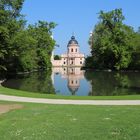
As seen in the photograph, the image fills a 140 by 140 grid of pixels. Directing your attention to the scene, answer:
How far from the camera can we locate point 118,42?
102000mm

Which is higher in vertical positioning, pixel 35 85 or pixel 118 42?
pixel 118 42

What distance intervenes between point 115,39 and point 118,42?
113 centimetres

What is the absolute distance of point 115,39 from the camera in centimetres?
10175

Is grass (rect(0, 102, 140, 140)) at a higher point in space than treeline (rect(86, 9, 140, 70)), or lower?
lower

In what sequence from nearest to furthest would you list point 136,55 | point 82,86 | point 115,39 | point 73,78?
point 82,86, point 73,78, point 136,55, point 115,39

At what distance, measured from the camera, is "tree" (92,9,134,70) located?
3939 inches

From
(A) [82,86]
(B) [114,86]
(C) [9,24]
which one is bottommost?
(B) [114,86]

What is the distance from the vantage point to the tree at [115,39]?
328 ft

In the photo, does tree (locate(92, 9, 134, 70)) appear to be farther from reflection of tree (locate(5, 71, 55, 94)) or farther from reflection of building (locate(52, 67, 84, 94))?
reflection of tree (locate(5, 71, 55, 94))

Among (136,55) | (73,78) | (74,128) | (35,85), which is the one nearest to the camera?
(74,128)

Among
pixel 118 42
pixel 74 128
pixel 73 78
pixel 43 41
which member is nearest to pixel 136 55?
pixel 118 42

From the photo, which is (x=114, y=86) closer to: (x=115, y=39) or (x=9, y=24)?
(x=9, y=24)

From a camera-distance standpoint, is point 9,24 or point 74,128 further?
point 9,24

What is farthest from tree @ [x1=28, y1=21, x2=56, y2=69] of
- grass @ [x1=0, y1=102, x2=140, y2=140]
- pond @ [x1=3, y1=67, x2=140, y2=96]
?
grass @ [x1=0, y1=102, x2=140, y2=140]
